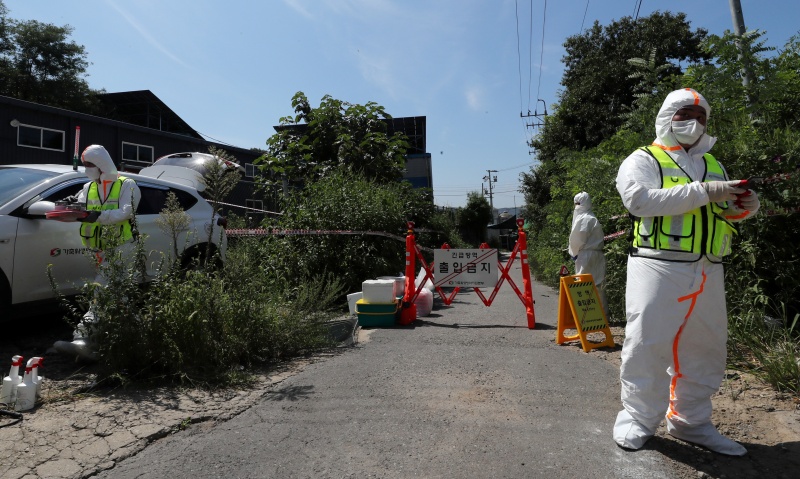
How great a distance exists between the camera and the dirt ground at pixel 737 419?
274 cm

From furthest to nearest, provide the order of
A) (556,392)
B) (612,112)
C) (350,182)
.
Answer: (612,112), (350,182), (556,392)

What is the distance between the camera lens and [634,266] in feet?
9.96

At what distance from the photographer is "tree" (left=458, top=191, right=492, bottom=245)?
4101 cm

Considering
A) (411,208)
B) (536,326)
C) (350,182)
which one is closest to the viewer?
(536,326)

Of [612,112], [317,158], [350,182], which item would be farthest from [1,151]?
[612,112]

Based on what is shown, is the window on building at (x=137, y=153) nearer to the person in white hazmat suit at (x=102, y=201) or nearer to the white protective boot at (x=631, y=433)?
the person in white hazmat suit at (x=102, y=201)

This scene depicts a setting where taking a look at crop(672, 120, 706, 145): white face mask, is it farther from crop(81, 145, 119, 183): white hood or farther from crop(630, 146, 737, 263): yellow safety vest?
crop(81, 145, 119, 183): white hood

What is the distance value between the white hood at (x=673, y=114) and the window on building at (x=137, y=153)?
23857 mm

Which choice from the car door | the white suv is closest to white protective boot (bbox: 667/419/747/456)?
the white suv

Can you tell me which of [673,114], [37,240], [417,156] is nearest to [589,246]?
[673,114]

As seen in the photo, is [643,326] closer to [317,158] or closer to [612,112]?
[317,158]

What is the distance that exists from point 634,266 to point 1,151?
2272 centimetres

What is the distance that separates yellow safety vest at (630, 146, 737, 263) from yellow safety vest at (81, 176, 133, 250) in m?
4.39

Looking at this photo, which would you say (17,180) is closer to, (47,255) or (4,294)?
(47,255)
